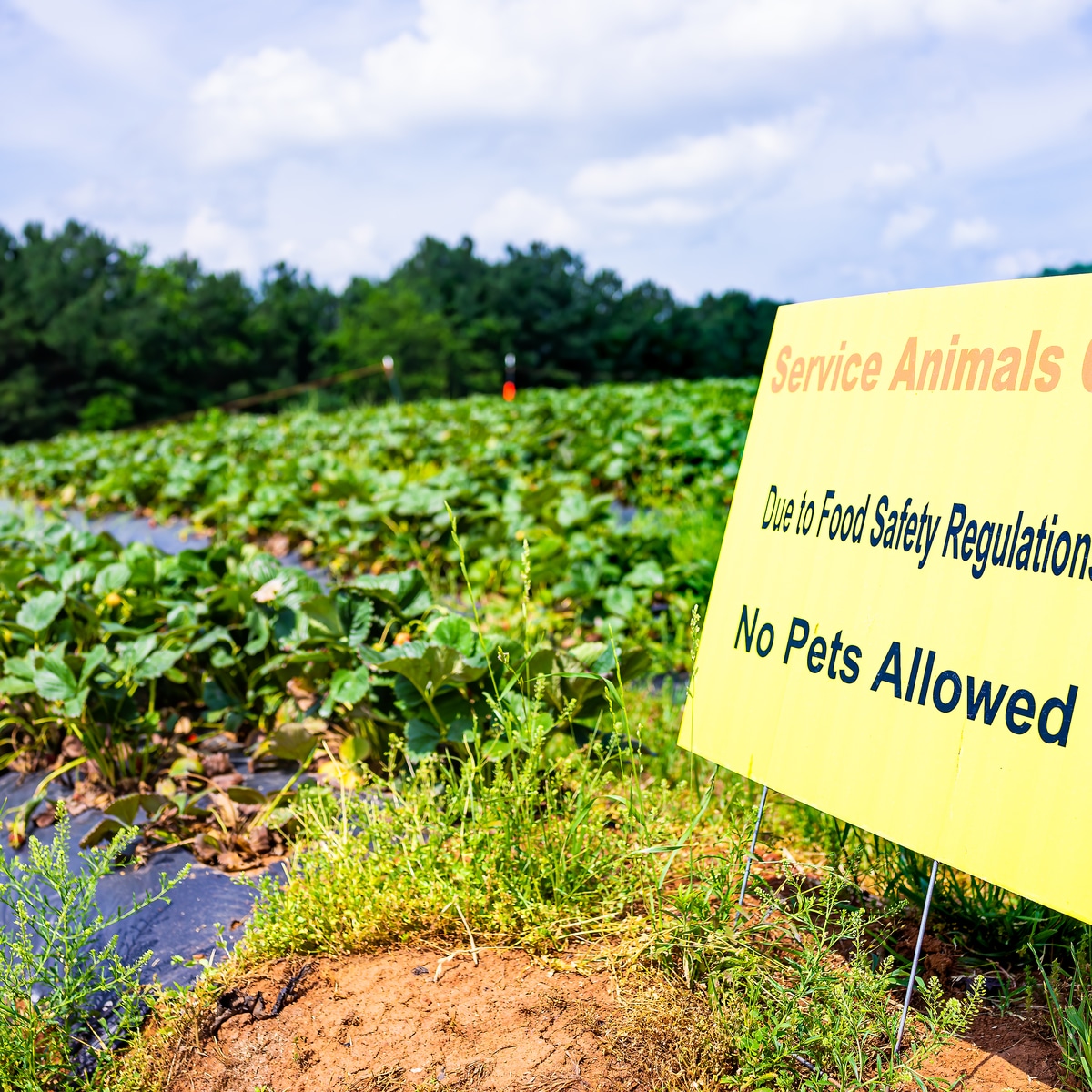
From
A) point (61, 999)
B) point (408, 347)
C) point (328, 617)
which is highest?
point (408, 347)

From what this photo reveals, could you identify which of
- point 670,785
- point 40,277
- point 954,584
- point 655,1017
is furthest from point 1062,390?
point 40,277

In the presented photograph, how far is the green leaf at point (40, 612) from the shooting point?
3.17 meters

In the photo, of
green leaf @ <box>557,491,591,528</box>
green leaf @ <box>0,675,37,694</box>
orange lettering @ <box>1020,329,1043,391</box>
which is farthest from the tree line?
orange lettering @ <box>1020,329,1043,391</box>

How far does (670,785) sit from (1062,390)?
155 centimetres

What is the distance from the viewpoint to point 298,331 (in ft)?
142

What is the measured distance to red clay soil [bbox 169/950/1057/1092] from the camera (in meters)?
1.61

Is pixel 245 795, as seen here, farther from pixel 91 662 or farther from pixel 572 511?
pixel 572 511

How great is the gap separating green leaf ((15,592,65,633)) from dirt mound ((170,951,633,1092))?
177 cm

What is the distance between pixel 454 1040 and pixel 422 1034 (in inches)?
2.6

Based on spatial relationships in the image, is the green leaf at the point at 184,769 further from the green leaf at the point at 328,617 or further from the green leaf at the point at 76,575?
the green leaf at the point at 76,575

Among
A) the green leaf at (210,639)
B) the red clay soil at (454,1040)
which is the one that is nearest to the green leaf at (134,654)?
the green leaf at (210,639)

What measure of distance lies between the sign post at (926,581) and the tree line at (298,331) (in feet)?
110

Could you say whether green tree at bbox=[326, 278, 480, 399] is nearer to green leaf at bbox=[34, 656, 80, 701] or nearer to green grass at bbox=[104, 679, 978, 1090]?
green leaf at bbox=[34, 656, 80, 701]

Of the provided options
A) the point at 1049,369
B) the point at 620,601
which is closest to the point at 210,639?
the point at 620,601
